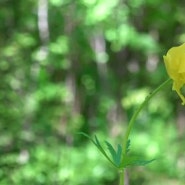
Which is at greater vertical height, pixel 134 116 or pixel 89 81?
pixel 89 81

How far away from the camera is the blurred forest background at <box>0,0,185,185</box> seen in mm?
3109

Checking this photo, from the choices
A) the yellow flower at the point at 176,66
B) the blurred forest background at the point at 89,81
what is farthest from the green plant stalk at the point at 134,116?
the blurred forest background at the point at 89,81

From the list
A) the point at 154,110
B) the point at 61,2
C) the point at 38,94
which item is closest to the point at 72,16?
the point at 61,2

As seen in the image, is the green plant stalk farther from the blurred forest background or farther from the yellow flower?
the blurred forest background

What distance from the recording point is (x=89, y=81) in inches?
173

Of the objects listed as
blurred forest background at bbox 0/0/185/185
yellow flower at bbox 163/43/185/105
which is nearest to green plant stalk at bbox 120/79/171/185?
A: yellow flower at bbox 163/43/185/105

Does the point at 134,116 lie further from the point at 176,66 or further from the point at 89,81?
the point at 89,81

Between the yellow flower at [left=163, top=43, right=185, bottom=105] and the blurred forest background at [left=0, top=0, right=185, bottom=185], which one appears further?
the blurred forest background at [left=0, top=0, right=185, bottom=185]

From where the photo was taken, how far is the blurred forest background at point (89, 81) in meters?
3.11

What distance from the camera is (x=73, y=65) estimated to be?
4305mm

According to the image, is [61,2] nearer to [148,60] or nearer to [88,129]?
[88,129]

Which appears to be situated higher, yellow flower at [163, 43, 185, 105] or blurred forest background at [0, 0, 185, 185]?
blurred forest background at [0, 0, 185, 185]

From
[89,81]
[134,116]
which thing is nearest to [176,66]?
[134,116]

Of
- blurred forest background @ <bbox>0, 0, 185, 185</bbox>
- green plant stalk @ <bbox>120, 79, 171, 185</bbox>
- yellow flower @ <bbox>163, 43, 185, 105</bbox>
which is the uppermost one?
blurred forest background @ <bbox>0, 0, 185, 185</bbox>
